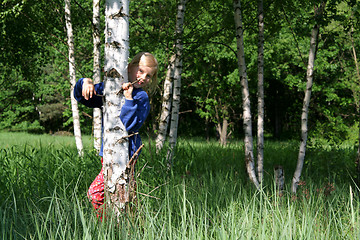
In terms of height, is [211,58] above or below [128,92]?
above

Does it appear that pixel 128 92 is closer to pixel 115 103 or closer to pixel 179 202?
pixel 115 103

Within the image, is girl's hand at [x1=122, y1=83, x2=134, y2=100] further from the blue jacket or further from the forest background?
the forest background

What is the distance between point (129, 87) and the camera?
244 cm

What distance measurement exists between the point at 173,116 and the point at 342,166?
3798 millimetres

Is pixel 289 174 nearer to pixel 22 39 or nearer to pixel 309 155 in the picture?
pixel 309 155

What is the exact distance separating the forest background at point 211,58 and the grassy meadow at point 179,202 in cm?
82

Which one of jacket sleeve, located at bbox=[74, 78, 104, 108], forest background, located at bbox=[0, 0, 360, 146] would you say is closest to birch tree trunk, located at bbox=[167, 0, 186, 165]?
forest background, located at bbox=[0, 0, 360, 146]

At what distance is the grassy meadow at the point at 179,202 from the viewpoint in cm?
211

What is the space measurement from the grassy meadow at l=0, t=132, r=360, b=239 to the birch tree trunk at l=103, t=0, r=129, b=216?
0.16m

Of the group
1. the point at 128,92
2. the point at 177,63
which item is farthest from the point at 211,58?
the point at 128,92

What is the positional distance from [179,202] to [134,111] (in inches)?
32.9

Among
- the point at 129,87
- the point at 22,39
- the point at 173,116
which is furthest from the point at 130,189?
the point at 22,39

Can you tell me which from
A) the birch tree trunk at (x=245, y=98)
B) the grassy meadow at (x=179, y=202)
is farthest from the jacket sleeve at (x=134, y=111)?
the birch tree trunk at (x=245, y=98)

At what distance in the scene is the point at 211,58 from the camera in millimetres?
15742
